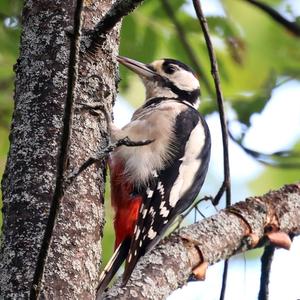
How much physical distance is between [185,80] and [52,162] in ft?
7.77

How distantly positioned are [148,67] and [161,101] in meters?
0.22

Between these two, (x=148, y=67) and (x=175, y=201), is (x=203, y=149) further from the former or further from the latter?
(x=148, y=67)

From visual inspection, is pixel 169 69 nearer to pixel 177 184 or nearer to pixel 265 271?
pixel 177 184

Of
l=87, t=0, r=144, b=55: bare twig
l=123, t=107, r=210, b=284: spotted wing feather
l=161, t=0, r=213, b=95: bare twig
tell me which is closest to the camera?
l=87, t=0, r=144, b=55: bare twig

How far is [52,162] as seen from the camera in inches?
87.9

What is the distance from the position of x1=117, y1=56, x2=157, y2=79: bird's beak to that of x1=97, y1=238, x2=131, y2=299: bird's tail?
0.84 meters

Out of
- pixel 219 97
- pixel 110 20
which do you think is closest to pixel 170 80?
pixel 219 97

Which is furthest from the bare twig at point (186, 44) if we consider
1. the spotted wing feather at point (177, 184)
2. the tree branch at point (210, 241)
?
the tree branch at point (210, 241)

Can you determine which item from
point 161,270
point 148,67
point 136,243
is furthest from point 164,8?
point 161,270

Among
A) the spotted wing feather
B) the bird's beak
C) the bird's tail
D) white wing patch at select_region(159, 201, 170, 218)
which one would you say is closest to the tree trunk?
the bird's tail

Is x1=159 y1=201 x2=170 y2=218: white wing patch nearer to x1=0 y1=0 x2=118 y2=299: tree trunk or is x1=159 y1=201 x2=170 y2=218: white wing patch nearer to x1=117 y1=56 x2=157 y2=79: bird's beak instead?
x1=117 y1=56 x2=157 y2=79: bird's beak

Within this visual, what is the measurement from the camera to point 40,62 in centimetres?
245

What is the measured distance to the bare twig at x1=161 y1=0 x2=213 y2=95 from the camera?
3.79 m

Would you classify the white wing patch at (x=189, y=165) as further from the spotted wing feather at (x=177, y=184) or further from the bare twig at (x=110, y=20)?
the bare twig at (x=110, y=20)
